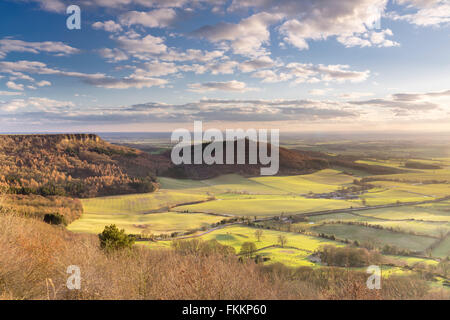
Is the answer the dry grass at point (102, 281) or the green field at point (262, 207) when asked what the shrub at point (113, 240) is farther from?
the green field at point (262, 207)

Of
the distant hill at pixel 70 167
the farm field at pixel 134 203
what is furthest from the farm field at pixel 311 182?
the distant hill at pixel 70 167

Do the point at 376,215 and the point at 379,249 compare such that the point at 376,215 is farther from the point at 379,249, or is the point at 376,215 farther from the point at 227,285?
the point at 227,285

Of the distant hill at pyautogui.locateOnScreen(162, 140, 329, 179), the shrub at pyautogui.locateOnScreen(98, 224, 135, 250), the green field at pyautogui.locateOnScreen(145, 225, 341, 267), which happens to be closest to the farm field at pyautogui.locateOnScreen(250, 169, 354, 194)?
the distant hill at pyautogui.locateOnScreen(162, 140, 329, 179)

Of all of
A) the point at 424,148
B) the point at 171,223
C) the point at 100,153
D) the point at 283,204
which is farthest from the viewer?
the point at 424,148

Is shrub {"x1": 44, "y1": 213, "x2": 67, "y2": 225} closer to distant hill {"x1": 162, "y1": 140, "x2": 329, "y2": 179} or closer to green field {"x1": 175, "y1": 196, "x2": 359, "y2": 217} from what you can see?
green field {"x1": 175, "y1": 196, "x2": 359, "y2": 217}

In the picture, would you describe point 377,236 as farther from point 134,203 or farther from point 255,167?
point 255,167

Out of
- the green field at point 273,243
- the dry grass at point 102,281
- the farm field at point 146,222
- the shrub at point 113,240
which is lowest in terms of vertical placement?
the green field at point 273,243
